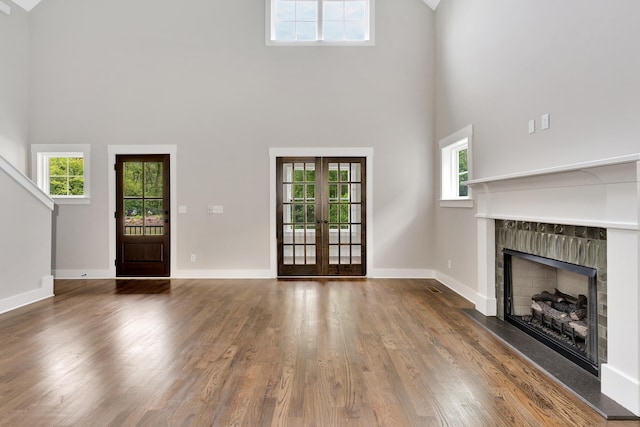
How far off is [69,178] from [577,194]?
704 centimetres

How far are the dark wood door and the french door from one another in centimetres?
200

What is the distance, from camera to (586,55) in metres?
2.61

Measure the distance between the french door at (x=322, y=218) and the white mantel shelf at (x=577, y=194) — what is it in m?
2.72

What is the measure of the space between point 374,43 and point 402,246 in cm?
341

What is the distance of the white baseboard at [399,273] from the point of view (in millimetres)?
5926

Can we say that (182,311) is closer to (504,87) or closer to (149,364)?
(149,364)

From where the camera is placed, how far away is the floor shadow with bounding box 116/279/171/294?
5.05 meters

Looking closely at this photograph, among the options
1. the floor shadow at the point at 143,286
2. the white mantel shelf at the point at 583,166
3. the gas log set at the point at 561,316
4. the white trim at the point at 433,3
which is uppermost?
the white trim at the point at 433,3

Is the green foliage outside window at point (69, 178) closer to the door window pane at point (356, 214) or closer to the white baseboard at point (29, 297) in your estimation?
the white baseboard at point (29, 297)

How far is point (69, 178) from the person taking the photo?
604cm

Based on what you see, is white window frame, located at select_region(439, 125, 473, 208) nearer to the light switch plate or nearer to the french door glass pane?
the light switch plate

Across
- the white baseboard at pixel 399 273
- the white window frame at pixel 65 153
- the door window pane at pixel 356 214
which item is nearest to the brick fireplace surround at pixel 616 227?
the white baseboard at pixel 399 273

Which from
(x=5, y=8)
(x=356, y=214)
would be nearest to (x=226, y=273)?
(x=356, y=214)

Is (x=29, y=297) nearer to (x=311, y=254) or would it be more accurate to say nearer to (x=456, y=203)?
(x=311, y=254)
